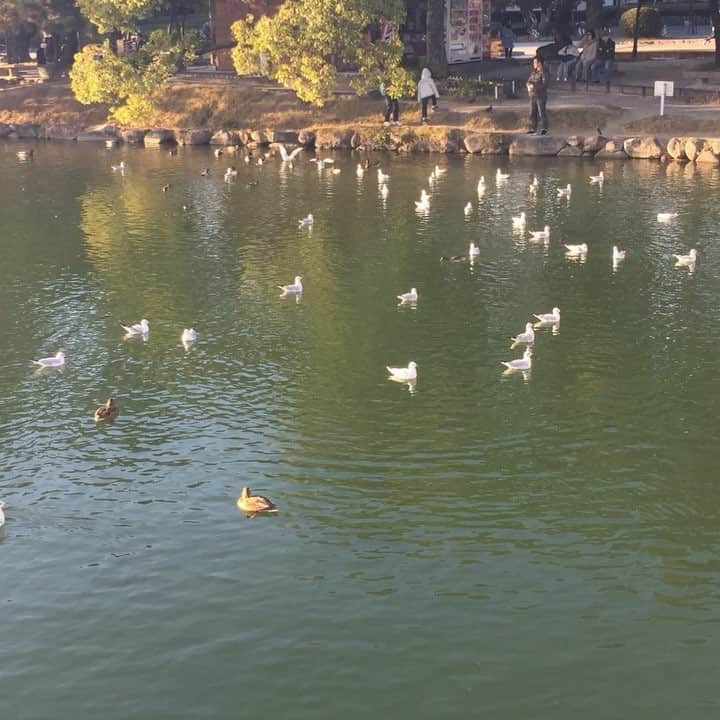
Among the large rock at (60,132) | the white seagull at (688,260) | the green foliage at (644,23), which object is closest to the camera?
the white seagull at (688,260)

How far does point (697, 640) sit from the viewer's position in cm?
1798

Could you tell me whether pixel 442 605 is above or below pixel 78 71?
below

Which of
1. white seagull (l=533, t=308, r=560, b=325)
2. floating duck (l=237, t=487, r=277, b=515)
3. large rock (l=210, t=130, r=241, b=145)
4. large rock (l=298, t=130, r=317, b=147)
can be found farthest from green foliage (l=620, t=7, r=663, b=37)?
floating duck (l=237, t=487, r=277, b=515)

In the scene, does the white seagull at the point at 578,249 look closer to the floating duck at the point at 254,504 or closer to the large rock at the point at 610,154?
the large rock at the point at 610,154

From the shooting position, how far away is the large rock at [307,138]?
7050cm

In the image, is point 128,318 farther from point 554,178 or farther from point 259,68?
point 259,68

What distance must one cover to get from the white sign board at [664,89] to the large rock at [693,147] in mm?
4945

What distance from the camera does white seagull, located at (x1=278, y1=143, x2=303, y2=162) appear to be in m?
65.4

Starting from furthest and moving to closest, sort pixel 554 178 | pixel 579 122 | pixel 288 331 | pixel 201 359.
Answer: pixel 579 122 < pixel 554 178 < pixel 288 331 < pixel 201 359

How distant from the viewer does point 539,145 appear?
63719mm

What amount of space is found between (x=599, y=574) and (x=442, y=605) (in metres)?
3.06

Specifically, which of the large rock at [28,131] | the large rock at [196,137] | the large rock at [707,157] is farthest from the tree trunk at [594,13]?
the large rock at [28,131]

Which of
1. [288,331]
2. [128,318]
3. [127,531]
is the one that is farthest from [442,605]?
[128,318]

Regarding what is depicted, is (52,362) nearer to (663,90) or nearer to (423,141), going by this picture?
(423,141)
